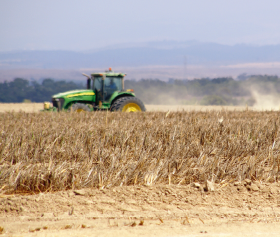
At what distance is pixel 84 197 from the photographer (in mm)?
3150

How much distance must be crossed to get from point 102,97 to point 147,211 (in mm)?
8124

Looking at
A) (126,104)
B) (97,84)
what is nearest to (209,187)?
(126,104)

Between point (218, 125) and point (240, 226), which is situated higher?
point (218, 125)

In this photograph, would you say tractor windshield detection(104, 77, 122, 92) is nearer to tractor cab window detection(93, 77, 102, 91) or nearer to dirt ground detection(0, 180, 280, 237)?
tractor cab window detection(93, 77, 102, 91)

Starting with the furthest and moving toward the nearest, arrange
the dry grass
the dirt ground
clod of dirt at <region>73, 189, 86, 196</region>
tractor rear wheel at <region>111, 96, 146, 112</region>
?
tractor rear wheel at <region>111, 96, 146, 112</region>
the dry grass
clod of dirt at <region>73, 189, 86, 196</region>
the dirt ground

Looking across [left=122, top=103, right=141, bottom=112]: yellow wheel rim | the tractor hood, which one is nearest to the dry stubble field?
[left=122, top=103, right=141, bottom=112]: yellow wheel rim

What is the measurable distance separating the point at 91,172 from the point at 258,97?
2520 centimetres

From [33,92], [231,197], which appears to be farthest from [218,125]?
[33,92]

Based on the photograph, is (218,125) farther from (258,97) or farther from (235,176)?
(258,97)

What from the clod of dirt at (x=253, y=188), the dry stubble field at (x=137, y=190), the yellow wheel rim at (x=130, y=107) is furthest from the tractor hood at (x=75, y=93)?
the clod of dirt at (x=253, y=188)

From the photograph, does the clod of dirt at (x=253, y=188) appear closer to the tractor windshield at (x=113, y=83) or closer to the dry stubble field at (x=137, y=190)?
the dry stubble field at (x=137, y=190)

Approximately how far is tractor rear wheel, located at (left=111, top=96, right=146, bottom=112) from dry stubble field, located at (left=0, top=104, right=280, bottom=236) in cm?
600

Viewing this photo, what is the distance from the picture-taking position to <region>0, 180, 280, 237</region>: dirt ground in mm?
2672

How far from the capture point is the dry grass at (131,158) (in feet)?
11.0
